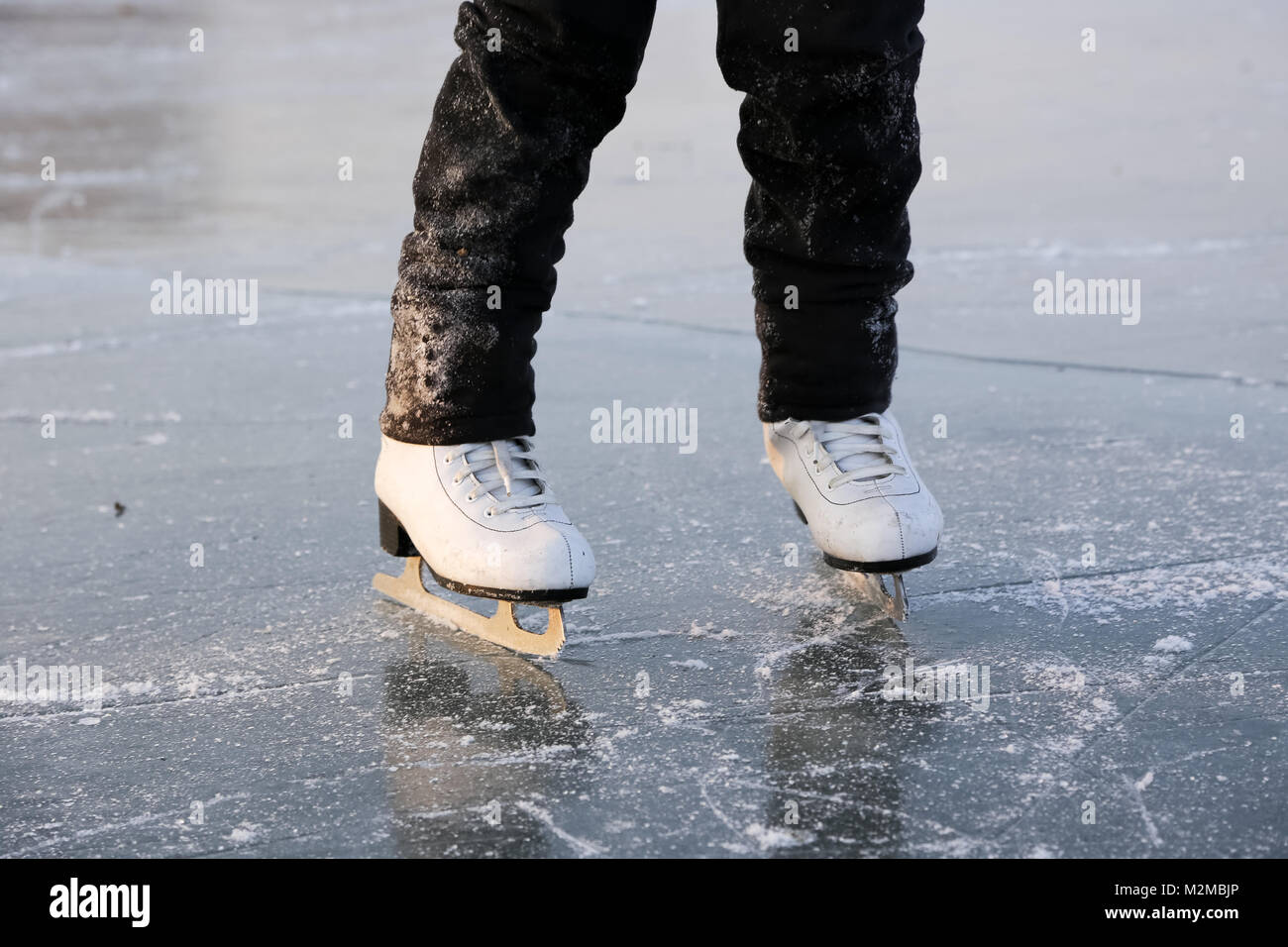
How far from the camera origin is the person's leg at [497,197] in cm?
163

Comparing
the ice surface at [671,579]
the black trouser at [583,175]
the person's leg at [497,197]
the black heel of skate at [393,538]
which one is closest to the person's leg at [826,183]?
the black trouser at [583,175]

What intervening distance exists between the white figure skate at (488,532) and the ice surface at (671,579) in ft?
0.16

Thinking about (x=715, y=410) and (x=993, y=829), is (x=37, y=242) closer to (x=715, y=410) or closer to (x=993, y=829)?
(x=715, y=410)

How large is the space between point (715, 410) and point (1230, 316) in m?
1.38

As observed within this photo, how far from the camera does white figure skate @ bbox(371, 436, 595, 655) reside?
1.65 meters

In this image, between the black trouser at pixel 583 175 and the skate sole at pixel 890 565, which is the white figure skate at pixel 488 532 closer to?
the black trouser at pixel 583 175

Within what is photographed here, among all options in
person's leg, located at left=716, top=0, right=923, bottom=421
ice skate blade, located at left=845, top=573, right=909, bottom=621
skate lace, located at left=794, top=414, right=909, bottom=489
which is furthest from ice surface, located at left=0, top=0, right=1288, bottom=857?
person's leg, located at left=716, top=0, right=923, bottom=421

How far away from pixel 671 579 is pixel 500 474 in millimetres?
301

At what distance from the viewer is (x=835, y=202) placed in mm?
1824

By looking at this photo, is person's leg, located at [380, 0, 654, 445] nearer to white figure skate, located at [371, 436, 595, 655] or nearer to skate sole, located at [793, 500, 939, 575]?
white figure skate, located at [371, 436, 595, 655]

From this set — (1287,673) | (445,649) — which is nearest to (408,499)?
(445,649)

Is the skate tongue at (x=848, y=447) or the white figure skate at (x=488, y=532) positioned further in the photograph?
the skate tongue at (x=848, y=447)

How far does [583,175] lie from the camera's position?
1.75 m

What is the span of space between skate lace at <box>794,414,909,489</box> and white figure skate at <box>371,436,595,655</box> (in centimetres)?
35
